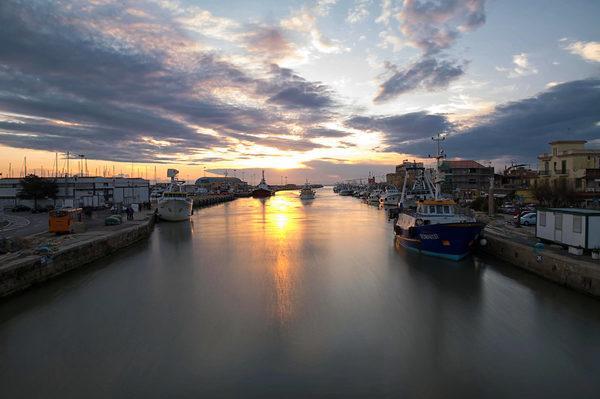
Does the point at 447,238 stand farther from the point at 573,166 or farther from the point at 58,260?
the point at 573,166

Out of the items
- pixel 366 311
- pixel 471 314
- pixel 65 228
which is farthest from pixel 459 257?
pixel 65 228

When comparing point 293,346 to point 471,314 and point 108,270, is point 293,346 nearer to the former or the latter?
point 471,314

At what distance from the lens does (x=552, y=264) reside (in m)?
14.5

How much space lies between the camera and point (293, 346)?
10086mm

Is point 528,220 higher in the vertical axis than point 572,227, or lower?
lower

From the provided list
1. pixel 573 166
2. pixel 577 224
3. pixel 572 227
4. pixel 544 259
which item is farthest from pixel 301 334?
pixel 573 166

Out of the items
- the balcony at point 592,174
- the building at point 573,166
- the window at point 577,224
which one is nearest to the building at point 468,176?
the building at point 573,166

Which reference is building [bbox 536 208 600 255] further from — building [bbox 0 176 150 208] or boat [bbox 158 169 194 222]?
building [bbox 0 176 150 208]

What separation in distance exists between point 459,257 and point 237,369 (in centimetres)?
1473

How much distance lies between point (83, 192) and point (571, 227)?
4726 centimetres

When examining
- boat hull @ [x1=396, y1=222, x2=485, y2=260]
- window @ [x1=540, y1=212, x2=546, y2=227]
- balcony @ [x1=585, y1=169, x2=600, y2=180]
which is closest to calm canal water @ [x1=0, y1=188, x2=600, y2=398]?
boat hull @ [x1=396, y1=222, x2=485, y2=260]

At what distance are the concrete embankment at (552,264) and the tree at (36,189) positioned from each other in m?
43.0

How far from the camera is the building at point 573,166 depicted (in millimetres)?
34375

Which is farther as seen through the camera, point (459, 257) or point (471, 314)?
point (459, 257)
